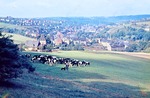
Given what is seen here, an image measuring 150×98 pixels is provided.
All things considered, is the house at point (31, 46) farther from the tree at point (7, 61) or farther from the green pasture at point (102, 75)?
the tree at point (7, 61)

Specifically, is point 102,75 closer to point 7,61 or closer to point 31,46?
point 7,61

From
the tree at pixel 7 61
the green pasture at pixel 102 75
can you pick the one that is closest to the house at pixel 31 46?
the green pasture at pixel 102 75

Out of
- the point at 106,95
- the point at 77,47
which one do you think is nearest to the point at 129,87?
the point at 106,95

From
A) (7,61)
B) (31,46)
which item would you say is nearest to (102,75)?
(7,61)

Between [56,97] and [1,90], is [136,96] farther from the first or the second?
Result: [1,90]

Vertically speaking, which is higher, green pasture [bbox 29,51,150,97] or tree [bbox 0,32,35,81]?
tree [bbox 0,32,35,81]

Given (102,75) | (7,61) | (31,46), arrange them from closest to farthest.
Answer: (7,61) → (102,75) → (31,46)

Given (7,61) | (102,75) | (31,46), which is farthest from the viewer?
(31,46)

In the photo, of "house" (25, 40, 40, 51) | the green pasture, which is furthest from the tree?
"house" (25, 40, 40, 51)

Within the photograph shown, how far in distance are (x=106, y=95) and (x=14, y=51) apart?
443 inches

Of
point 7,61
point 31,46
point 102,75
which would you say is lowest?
point 102,75

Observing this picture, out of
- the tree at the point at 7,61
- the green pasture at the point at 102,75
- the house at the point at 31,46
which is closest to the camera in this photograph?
the tree at the point at 7,61

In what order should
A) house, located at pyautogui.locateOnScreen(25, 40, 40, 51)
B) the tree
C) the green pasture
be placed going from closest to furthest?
the tree → the green pasture → house, located at pyautogui.locateOnScreen(25, 40, 40, 51)

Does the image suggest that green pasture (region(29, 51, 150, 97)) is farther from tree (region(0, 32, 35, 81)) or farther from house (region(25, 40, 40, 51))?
house (region(25, 40, 40, 51))
